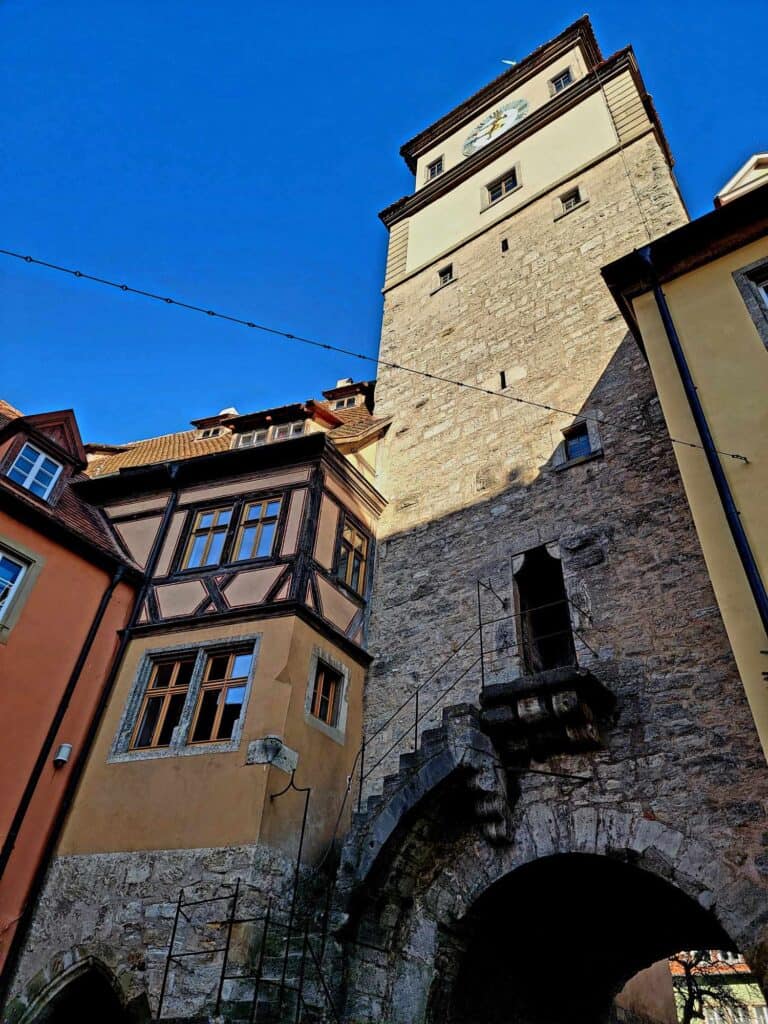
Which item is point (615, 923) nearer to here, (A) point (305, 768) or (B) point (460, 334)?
(A) point (305, 768)

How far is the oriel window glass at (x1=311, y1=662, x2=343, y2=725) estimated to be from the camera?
978 cm

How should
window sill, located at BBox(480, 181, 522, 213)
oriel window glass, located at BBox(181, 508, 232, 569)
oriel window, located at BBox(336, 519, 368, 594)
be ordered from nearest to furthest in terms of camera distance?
oriel window glass, located at BBox(181, 508, 232, 569)
oriel window, located at BBox(336, 519, 368, 594)
window sill, located at BBox(480, 181, 522, 213)

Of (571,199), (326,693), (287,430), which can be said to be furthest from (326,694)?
(571,199)

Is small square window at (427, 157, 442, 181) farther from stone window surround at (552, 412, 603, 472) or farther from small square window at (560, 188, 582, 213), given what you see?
stone window surround at (552, 412, 603, 472)

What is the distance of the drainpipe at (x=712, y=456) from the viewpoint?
21.3 feet

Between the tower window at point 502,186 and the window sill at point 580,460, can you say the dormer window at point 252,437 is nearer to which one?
the window sill at point 580,460

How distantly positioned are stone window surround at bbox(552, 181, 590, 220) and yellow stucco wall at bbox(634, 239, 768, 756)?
658 centimetres

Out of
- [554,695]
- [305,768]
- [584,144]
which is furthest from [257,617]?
[584,144]

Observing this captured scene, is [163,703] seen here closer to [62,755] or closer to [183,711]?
[183,711]

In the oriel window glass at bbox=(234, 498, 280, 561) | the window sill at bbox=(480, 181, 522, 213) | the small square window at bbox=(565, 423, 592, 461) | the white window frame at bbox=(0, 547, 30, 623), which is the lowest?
the white window frame at bbox=(0, 547, 30, 623)

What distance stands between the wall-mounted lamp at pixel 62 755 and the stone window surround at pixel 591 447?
7.55 meters

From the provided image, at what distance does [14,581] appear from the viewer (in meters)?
9.73

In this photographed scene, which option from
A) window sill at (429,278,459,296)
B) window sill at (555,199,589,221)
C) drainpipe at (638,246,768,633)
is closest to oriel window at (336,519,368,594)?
drainpipe at (638,246,768,633)

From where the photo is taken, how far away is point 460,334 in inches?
593
